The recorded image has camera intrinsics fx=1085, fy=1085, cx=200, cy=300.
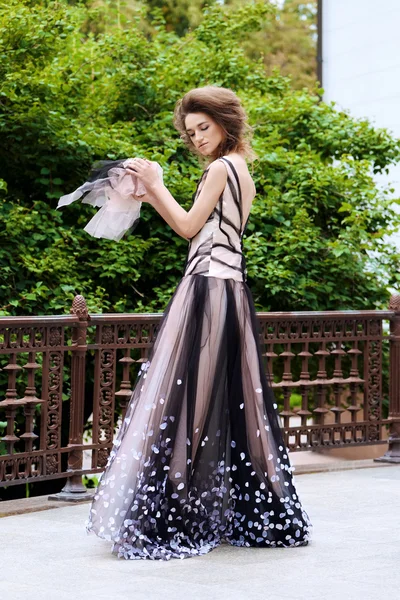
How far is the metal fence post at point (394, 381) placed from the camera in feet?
26.5

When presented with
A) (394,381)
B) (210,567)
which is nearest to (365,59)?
(394,381)

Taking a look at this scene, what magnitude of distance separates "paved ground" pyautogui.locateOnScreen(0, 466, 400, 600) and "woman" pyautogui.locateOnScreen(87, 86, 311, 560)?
0.15 m

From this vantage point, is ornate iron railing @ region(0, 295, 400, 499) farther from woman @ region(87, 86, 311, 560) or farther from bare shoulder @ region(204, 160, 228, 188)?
bare shoulder @ region(204, 160, 228, 188)

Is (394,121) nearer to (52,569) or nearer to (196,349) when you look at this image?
(196,349)

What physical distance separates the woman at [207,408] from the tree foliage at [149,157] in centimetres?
284

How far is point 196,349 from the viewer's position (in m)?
4.73

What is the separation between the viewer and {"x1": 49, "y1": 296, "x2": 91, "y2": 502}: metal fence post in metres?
6.11

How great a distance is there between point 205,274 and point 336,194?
4973 mm

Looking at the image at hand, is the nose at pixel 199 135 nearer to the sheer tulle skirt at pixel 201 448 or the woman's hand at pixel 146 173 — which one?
the woman's hand at pixel 146 173

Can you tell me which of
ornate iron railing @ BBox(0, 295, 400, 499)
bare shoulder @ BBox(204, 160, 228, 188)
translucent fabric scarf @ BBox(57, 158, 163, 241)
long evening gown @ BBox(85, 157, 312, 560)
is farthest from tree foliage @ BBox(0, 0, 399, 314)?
bare shoulder @ BBox(204, 160, 228, 188)

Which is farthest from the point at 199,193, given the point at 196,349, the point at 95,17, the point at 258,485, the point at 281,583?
the point at 95,17

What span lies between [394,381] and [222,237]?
3.77 meters

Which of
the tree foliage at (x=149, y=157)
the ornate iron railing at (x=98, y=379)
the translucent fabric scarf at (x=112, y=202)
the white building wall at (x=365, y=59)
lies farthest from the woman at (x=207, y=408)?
the white building wall at (x=365, y=59)

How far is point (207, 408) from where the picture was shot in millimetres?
4703
